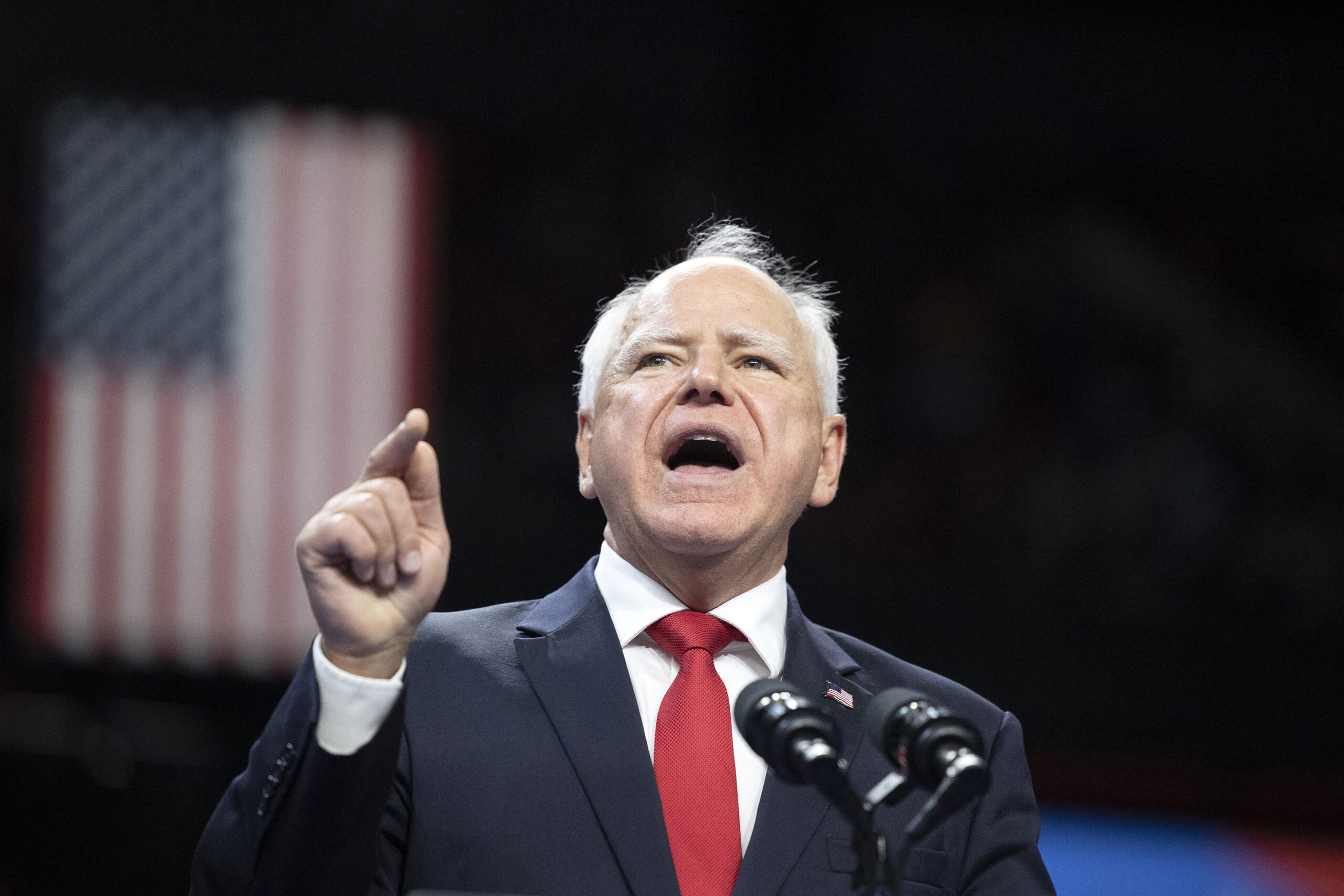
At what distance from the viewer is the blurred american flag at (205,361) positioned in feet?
13.6

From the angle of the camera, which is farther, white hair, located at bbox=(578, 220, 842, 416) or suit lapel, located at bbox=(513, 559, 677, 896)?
white hair, located at bbox=(578, 220, 842, 416)

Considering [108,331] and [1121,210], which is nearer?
[108,331]

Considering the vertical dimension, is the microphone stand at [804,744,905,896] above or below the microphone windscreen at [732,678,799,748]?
below

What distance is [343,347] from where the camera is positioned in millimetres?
4309

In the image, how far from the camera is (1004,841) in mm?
1493

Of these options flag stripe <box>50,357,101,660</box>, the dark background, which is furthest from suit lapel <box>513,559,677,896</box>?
flag stripe <box>50,357,101,660</box>

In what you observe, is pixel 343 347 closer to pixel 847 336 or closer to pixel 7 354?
pixel 7 354

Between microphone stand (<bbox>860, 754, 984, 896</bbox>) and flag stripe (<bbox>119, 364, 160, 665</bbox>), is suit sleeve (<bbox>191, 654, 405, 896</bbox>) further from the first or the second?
flag stripe (<bbox>119, 364, 160, 665</bbox>)

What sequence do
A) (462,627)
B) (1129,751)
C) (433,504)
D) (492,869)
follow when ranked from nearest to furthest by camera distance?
(433,504), (492,869), (462,627), (1129,751)

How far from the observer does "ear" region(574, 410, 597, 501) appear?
181 centimetres

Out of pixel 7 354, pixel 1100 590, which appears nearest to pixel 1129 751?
pixel 1100 590

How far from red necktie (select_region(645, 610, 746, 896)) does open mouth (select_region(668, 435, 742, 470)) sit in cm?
28

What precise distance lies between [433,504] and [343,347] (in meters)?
3.22

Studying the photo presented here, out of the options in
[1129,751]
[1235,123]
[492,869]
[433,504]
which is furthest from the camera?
[1235,123]
